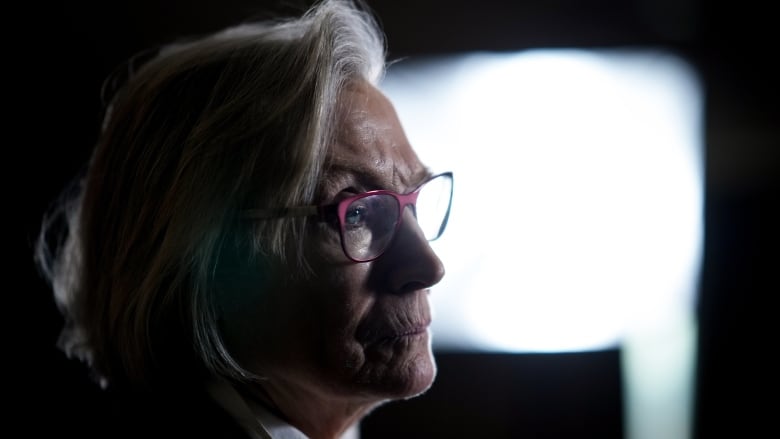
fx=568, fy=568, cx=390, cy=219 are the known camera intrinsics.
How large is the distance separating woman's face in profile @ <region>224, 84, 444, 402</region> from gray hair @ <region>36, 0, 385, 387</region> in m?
0.03

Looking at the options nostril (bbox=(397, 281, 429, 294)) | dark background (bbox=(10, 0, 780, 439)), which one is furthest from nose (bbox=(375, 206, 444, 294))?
dark background (bbox=(10, 0, 780, 439))

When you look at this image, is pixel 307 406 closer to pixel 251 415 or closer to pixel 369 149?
pixel 251 415

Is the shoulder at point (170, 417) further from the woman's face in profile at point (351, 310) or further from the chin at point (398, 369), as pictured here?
the chin at point (398, 369)

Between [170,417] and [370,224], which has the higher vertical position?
[370,224]

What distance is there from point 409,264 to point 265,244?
0.21 m

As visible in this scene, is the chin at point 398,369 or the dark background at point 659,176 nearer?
the chin at point 398,369

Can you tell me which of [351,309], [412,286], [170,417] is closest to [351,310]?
[351,309]

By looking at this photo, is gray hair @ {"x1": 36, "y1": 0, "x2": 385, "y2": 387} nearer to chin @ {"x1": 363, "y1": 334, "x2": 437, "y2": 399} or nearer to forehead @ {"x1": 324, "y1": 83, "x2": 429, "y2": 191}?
forehead @ {"x1": 324, "y1": 83, "x2": 429, "y2": 191}

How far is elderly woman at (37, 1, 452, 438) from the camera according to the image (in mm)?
831

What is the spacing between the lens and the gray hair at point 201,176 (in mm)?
831

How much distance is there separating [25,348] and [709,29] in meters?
1.83

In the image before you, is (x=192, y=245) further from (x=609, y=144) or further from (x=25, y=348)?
(x=609, y=144)

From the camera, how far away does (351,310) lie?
0.83 m

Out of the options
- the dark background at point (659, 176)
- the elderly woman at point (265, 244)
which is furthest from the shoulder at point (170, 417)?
the dark background at point (659, 176)
